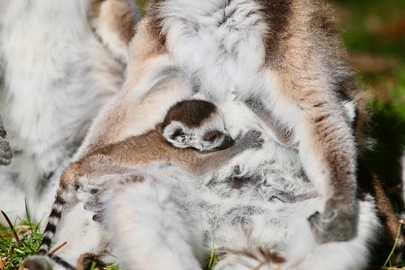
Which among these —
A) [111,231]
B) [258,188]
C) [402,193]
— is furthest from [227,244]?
[402,193]

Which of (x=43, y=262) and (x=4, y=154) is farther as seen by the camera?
(x=4, y=154)

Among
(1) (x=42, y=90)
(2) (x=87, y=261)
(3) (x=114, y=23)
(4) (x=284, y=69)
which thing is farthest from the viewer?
(3) (x=114, y=23)

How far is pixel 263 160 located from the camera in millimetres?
3961

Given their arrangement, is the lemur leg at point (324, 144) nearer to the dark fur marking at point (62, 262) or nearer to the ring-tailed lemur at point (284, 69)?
the ring-tailed lemur at point (284, 69)

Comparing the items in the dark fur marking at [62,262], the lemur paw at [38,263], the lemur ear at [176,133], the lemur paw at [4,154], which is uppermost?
the lemur ear at [176,133]

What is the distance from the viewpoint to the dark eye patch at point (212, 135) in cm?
389

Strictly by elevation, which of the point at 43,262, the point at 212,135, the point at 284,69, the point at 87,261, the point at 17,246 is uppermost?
the point at 284,69

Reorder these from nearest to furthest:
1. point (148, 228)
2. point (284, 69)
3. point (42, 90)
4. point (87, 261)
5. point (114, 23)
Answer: point (148, 228) → point (284, 69) → point (87, 261) → point (42, 90) → point (114, 23)

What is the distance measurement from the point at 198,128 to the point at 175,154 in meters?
0.23

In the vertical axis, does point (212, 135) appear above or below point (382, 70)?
above

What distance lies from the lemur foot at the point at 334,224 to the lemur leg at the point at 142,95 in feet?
3.94

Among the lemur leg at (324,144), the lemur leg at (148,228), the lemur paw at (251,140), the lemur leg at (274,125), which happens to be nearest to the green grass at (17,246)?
the lemur leg at (148,228)

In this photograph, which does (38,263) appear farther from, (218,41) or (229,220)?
(218,41)

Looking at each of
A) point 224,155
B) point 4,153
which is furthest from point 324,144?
point 4,153
